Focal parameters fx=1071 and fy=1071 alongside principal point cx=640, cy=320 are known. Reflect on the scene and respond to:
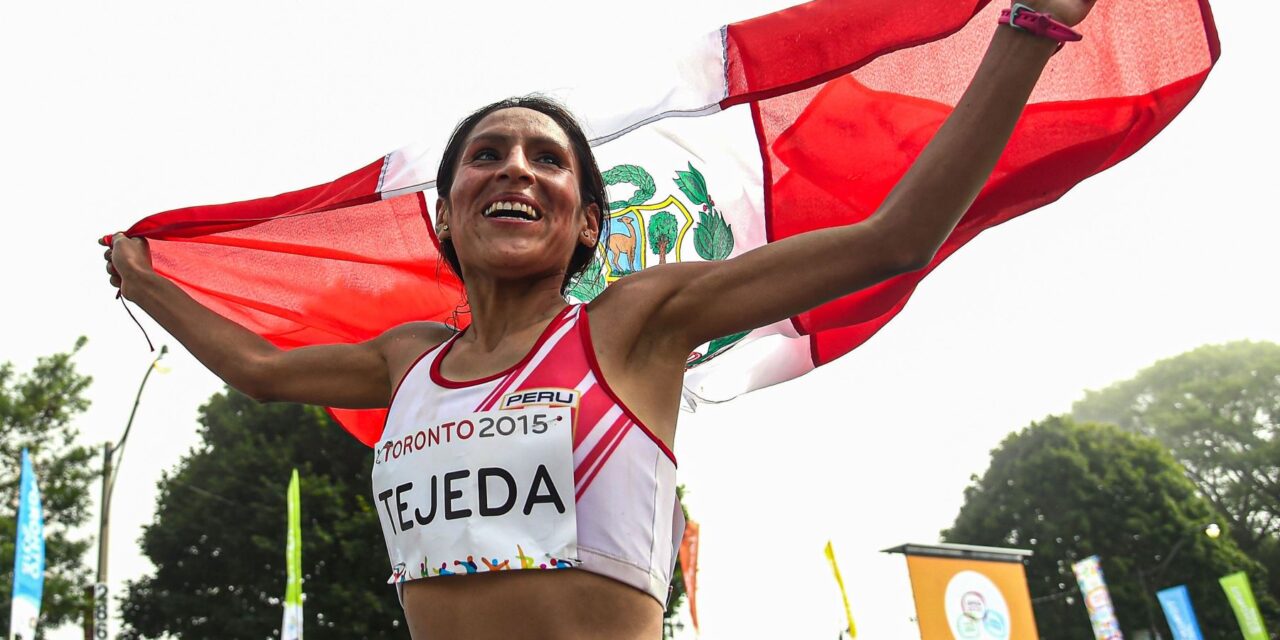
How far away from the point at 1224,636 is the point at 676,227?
138 feet

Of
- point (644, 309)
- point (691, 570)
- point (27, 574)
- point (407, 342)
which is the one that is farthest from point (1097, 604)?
point (644, 309)

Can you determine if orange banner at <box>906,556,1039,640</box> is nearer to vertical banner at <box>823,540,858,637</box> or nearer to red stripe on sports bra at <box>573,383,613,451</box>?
vertical banner at <box>823,540,858,637</box>

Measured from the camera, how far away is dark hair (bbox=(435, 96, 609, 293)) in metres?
2.60

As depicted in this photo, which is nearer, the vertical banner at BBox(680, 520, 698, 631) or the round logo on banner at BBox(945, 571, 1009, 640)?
the round logo on banner at BBox(945, 571, 1009, 640)

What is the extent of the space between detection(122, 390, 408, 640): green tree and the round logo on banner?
14217 millimetres

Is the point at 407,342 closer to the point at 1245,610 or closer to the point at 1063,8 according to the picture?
the point at 1063,8

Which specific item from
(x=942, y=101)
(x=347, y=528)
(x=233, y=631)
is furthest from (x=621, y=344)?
(x=233, y=631)

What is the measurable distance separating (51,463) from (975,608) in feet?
67.5

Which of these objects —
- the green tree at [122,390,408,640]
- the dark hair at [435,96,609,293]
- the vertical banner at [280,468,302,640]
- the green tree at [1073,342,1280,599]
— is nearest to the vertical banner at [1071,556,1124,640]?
the green tree at [122,390,408,640]

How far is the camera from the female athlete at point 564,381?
194cm

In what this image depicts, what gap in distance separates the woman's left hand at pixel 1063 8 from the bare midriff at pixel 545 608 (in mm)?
1307

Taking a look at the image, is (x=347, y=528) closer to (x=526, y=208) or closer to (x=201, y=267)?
(x=201, y=267)

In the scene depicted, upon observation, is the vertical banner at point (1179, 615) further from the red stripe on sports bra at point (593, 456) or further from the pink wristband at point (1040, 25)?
the red stripe on sports bra at point (593, 456)

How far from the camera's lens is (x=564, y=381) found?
2072 mm
